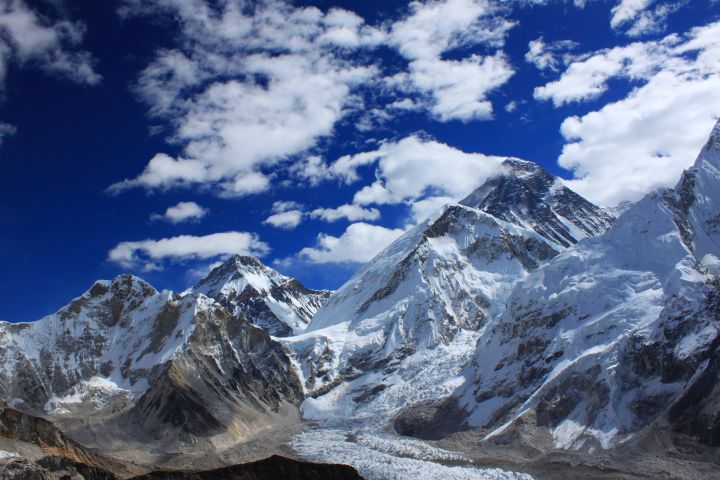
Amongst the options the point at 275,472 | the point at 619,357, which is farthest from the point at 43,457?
the point at 619,357

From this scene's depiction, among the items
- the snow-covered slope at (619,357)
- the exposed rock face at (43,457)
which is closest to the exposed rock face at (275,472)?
the exposed rock face at (43,457)

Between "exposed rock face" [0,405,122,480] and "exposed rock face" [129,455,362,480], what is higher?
"exposed rock face" [0,405,122,480]

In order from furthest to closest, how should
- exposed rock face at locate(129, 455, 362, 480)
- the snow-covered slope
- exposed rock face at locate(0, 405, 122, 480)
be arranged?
the snow-covered slope, exposed rock face at locate(0, 405, 122, 480), exposed rock face at locate(129, 455, 362, 480)

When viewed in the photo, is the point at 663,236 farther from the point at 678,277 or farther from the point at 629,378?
the point at 629,378

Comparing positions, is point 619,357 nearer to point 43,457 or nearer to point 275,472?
point 275,472

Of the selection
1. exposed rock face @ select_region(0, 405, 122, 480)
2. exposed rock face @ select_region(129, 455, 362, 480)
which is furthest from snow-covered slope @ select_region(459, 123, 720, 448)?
exposed rock face @ select_region(0, 405, 122, 480)

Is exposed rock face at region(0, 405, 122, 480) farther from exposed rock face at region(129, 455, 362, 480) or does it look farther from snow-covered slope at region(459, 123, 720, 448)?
snow-covered slope at region(459, 123, 720, 448)
